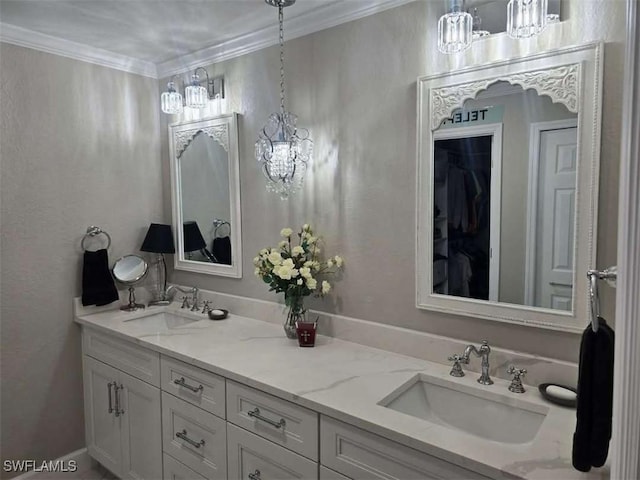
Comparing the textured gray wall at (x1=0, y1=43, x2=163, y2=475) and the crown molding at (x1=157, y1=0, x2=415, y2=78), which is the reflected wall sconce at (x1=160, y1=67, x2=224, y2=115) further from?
the textured gray wall at (x1=0, y1=43, x2=163, y2=475)

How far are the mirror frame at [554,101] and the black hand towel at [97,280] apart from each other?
6.24 feet

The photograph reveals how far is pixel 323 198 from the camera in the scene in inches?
83.4

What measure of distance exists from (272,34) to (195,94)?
54cm

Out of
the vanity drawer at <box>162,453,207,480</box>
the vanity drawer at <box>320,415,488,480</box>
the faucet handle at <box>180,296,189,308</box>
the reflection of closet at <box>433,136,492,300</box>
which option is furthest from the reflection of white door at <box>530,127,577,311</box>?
the faucet handle at <box>180,296,189,308</box>

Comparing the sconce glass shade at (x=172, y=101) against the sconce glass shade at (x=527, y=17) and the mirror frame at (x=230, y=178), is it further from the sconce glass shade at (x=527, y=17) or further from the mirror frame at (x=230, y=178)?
the sconce glass shade at (x=527, y=17)

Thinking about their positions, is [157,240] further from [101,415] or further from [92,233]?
[101,415]

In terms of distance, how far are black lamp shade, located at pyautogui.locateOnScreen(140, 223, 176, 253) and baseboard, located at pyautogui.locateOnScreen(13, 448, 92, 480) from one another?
127 cm

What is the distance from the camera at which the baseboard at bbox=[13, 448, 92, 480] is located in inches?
93.7

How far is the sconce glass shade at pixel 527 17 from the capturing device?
4.58 ft

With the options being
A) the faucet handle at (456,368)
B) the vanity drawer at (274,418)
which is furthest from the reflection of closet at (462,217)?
the vanity drawer at (274,418)

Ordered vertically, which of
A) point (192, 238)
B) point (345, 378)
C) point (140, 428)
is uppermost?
point (192, 238)

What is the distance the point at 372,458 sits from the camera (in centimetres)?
133

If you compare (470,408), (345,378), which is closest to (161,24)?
(345,378)

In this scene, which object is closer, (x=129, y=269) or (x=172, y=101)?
(x=172, y=101)
